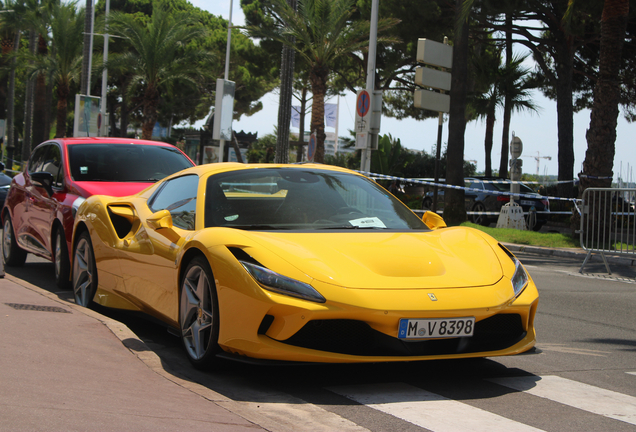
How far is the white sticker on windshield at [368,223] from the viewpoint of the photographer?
4.84 metres

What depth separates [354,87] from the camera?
4903 centimetres

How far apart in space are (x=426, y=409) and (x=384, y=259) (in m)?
0.89

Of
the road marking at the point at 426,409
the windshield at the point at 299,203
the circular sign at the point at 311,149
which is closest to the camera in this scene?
the road marking at the point at 426,409

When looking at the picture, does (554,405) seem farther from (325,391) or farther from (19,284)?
(19,284)

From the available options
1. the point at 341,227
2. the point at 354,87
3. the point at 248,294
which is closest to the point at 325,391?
the point at 248,294

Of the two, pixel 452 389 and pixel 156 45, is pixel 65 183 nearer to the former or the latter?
pixel 452 389

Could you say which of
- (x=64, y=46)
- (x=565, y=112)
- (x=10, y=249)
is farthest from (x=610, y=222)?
(x=64, y=46)

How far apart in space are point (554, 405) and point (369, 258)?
48.8 inches

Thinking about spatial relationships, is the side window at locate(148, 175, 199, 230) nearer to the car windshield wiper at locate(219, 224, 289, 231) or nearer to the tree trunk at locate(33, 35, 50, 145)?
the car windshield wiper at locate(219, 224, 289, 231)

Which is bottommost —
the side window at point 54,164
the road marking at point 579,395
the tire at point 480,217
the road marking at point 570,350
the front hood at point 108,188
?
the road marking at point 570,350

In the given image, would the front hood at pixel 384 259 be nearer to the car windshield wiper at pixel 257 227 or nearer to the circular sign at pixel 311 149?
the car windshield wiper at pixel 257 227

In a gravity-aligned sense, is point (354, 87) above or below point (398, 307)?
above

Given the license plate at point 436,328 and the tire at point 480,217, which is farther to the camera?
the tire at point 480,217

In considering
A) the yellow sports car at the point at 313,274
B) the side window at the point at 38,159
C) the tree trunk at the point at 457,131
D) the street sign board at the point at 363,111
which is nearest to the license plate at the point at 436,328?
the yellow sports car at the point at 313,274
